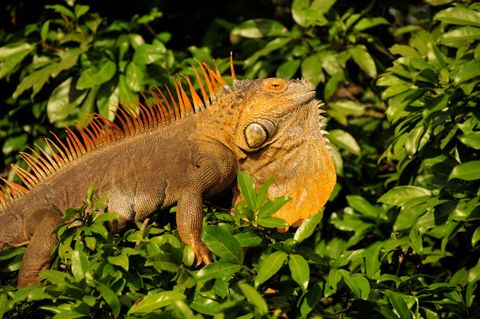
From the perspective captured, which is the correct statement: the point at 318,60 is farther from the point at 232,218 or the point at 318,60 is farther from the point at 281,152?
the point at 232,218

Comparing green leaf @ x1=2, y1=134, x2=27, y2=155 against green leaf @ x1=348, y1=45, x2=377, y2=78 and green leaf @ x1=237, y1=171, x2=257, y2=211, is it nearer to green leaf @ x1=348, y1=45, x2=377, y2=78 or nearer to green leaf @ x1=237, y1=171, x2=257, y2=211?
green leaf @ x1=348, y1=45, x2=377, y2=78

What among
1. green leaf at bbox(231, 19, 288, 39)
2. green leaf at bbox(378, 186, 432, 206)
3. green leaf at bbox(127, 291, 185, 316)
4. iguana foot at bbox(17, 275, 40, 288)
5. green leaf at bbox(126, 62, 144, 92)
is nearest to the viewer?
green leaf at bbox(127, 291, 185, 316)

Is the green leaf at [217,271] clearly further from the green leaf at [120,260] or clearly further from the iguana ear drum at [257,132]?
the iguana ear drum at [257,132]

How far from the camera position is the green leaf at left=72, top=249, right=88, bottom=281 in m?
2.60

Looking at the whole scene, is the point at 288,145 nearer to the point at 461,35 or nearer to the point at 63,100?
the point at 461,35

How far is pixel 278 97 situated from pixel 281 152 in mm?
259

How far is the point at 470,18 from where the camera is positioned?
149 inches

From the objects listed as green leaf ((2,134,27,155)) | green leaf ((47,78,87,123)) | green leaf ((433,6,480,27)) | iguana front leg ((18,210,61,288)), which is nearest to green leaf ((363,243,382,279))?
green leaf ((433,6,480,27))

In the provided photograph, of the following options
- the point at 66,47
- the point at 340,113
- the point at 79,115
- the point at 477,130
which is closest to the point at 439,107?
the point at 477,130

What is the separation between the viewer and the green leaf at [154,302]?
248 centimetres

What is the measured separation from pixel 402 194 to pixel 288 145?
0.64m

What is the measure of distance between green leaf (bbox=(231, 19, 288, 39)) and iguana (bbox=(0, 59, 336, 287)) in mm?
1339

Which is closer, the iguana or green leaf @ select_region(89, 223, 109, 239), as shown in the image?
green leaf @ select_region(89, 223, 109, 239)

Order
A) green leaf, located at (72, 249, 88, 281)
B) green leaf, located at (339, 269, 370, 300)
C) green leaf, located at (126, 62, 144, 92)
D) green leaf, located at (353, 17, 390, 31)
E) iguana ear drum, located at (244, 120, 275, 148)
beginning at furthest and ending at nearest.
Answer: green leaf, located at (353, 17, 390, 31), green leaf, located at (126, 62, 144, 92), iguana ear drum, located at (244, 120, 275, 148), green leaf, located at (339, 269, 370, 300), green leaf, located at (72, 249, 88, 281)
